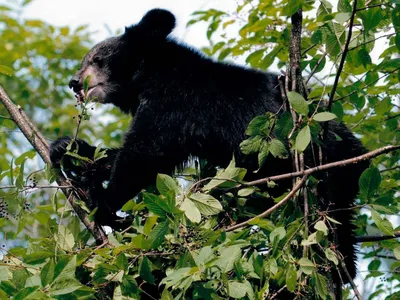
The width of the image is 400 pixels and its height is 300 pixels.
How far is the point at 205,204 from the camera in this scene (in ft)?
11.7

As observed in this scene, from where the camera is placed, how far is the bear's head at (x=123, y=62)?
712cm

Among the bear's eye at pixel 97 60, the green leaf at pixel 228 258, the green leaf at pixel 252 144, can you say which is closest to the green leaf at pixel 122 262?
the green leaf at pixel 228 258

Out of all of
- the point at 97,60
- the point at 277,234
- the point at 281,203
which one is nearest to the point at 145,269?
the point at 277,234

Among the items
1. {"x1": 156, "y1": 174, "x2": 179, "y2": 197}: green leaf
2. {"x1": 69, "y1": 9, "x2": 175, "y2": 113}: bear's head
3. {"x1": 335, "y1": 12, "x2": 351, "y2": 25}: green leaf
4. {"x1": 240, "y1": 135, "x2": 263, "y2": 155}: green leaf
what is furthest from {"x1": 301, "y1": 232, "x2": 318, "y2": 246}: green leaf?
{"x1": 69, "y1": 9, "x2": 175, "y2": 113}: bear's head

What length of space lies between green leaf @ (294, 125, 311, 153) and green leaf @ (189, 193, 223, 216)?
1.77ft

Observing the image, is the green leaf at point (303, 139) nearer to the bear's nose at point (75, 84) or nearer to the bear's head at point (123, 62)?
the bear's head at point (123, 62)

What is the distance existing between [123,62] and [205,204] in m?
4.08

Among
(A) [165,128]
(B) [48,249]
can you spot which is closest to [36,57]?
(A) [165,128]

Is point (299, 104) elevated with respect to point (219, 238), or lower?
elevated

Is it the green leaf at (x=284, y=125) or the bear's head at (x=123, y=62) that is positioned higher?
the bear's head at (x=123, y=62)

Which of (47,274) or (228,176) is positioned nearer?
(47,274)

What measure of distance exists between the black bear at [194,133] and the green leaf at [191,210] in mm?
2067

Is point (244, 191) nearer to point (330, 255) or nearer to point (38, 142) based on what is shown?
Result: point (330, 255)

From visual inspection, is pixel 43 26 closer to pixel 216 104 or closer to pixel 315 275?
pixel 216 104
